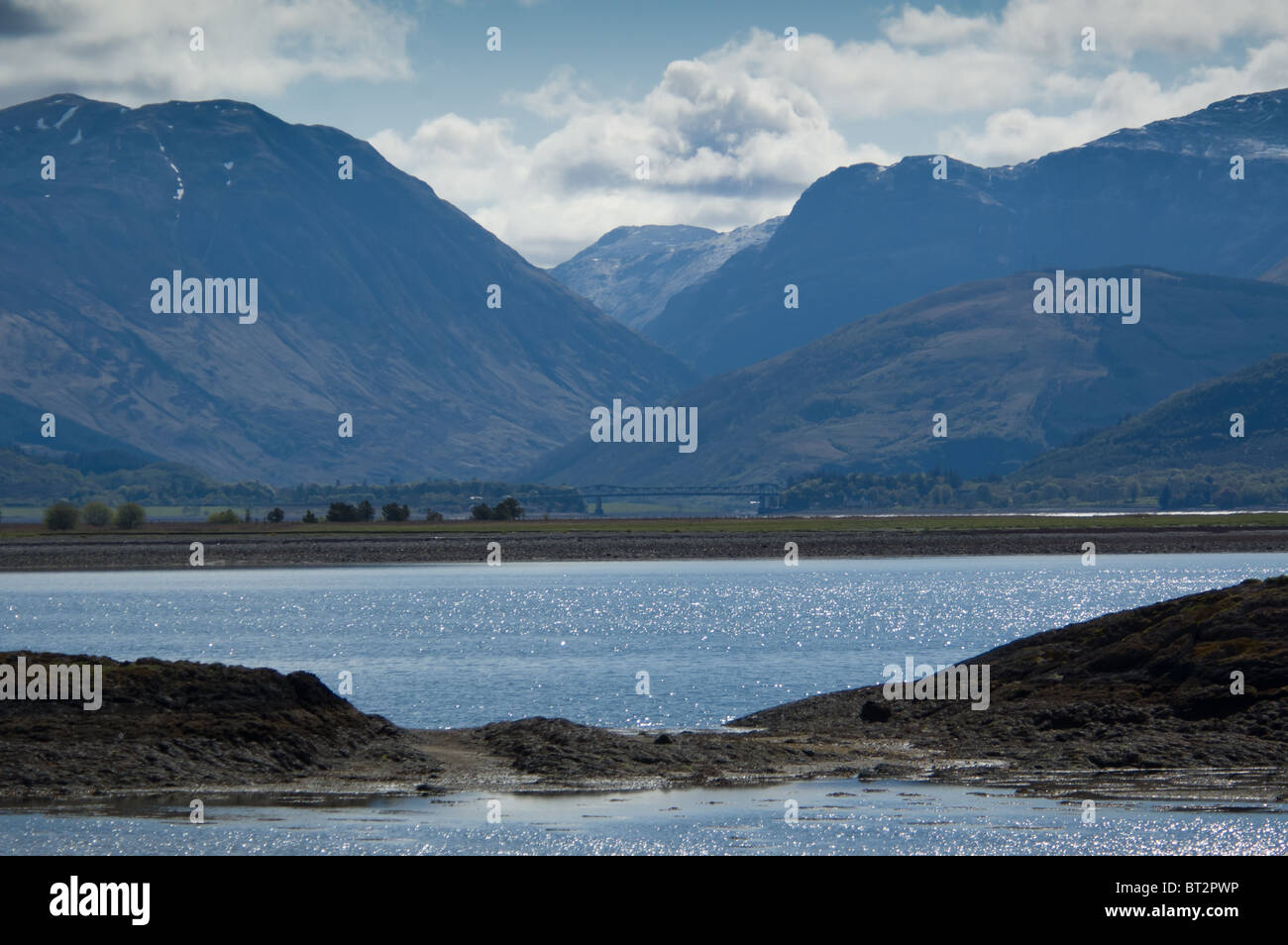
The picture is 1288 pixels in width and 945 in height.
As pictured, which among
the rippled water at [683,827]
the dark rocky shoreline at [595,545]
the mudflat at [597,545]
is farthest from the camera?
the mudflat at [597,545]

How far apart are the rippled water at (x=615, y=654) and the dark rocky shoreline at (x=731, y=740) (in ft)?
7.59

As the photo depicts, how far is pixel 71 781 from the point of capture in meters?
33.2

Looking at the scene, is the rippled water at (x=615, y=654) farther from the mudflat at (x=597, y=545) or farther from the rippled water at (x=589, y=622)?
the mudflat at (x=597, y=545)

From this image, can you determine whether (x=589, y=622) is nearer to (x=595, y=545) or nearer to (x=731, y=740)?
(x=731, y=740)

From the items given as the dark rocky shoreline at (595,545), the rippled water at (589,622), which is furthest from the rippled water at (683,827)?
the dark rocky shoreline at (595,545)

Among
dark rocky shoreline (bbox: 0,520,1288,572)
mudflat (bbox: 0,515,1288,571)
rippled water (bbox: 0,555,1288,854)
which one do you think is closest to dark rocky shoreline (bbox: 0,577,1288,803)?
rippled water (bbox: 0,555,1288,854)

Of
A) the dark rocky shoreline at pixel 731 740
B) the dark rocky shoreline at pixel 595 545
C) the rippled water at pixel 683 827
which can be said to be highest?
the dark rocky shoreline at pixel 595 545

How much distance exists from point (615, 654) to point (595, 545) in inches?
4447

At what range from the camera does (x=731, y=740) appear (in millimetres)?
38250

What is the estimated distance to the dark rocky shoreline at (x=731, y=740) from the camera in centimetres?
3353

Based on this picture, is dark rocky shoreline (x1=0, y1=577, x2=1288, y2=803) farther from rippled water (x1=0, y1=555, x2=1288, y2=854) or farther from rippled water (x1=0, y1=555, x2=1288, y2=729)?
rippled water (x1=0, y1=555, x2=1288, y2=729)

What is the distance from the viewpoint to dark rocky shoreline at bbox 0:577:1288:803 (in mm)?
33531
